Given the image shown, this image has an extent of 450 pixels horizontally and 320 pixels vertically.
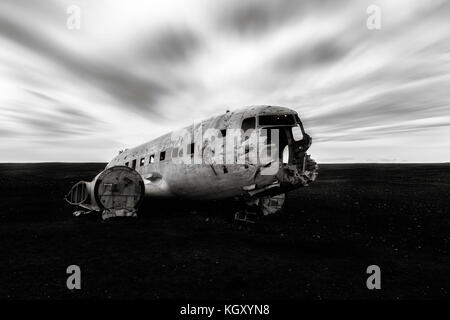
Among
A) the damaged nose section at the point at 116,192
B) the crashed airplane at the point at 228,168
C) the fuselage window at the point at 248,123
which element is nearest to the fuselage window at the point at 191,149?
the crashed airplane at the point at 228,168

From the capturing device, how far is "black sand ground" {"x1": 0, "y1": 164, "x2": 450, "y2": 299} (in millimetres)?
6723

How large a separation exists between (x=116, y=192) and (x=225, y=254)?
6712 mm

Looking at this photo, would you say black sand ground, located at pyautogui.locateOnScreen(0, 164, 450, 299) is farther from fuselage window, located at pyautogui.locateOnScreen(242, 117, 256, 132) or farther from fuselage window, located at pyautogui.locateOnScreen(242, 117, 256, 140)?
fuselage window, located at pyautogui.locateOnScreen(242, 117, 256, 132)

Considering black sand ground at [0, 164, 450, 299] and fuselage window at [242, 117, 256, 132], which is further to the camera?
fuselage window at [242, 117, 256, 132]

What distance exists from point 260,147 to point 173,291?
20.1 feet

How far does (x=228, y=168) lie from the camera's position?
11594mm

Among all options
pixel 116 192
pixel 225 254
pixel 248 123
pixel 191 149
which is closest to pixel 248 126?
pixel 248 123

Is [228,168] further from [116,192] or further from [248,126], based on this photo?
[116,192]

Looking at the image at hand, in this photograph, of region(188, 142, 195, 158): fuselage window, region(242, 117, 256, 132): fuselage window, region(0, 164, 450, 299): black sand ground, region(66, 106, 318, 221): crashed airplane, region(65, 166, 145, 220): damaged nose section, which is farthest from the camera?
region(188, 142, 195, 158): fuselage window

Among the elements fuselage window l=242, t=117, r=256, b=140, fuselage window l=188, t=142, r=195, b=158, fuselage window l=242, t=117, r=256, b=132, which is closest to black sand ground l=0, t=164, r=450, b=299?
fuselage window l=188, t=142, r=195, b=158

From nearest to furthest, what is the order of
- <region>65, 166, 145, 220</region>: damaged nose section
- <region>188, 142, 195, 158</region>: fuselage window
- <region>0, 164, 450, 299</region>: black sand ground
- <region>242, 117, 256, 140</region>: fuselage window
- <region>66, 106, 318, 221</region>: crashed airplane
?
<region>0, 164, 450, 299</region>: black sand ground < <region>66, 106, 318, 221</region>: crashed airplane < <region>242, 117, 256, 140</region>: fuselage window < <region>65, 166, 145, 220</region>: damaged nose section < <region>188, 142, 195, 158</region>: fuselage window

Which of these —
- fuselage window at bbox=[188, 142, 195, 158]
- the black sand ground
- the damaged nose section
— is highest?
fuselage window at bbox=[188, 142, 195, 158]

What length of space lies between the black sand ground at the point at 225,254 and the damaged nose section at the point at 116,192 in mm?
704

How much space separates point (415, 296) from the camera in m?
6.52
